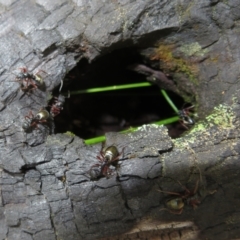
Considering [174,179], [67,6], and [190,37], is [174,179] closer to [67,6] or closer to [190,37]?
[190,37]

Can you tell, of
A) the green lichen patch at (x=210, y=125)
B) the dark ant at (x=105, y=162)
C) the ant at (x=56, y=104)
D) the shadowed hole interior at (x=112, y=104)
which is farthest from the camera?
the shadowed hole interior at (x=112, y=104)

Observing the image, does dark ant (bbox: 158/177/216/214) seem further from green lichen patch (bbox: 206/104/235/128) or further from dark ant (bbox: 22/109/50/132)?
dark ant (bbox: 22/109/50/132)

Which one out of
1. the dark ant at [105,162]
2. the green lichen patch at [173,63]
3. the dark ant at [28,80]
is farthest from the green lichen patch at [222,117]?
the dark ant at [28,80]

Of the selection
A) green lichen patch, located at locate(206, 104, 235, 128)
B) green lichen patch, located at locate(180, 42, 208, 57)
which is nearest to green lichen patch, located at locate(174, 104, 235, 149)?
green lichen patch, located at locate(206, 104, 235, 128)

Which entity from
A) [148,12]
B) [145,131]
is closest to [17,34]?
[148,12]

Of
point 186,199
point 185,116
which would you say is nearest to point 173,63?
point 185,116

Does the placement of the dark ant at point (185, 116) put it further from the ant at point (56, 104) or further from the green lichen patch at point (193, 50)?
the ant at point (56, 104)
